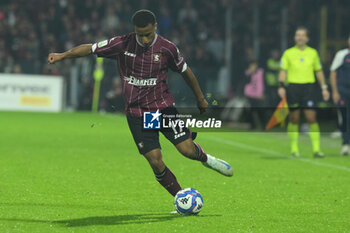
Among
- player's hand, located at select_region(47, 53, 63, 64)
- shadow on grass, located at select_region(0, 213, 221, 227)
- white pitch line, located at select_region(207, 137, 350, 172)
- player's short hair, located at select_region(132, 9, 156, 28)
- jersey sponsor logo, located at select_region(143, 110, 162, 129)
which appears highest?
player's short hair, located at select_region(132, 9, 156, 28)

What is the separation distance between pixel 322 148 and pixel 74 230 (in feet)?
33.4

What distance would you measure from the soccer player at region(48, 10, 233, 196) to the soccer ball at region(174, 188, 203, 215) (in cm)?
26

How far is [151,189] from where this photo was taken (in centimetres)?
884

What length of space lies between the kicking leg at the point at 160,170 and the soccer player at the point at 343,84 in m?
7.02

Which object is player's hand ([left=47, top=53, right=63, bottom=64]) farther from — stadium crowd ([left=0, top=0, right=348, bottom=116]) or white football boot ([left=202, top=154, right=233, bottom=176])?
stadium crowd ([left=0, top=0, right=348, bottom=116])

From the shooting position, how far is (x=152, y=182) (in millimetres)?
9492

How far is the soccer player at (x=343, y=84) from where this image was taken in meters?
13.7

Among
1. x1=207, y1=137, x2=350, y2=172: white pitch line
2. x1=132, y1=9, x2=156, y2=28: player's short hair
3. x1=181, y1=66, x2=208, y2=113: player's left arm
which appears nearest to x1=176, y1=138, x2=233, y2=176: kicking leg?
x1=181, y1=66, x2=208, y2=113: player's left arm

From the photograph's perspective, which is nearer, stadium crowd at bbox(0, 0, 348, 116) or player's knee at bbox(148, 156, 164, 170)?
player's knee at bbox(148, 156, 164, 170)

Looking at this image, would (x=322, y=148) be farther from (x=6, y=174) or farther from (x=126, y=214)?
(x=126, y=214)

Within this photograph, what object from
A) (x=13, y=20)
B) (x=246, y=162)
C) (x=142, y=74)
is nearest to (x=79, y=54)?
(x=142, y=74)

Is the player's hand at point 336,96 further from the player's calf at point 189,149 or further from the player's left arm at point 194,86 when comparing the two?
the player's left arm at point 194,86

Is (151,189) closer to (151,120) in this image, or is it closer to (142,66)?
(151,120)

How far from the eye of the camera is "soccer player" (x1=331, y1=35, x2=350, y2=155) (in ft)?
45.0
